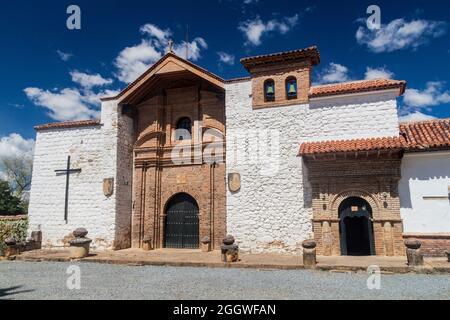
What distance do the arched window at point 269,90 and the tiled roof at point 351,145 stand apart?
2485 millimetres

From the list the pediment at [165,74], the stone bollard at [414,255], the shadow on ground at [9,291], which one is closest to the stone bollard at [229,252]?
the stone bollard at [414,255]

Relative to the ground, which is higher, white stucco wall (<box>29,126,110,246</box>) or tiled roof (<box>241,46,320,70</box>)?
tiled roof (<box>241,46,320,70</box>)

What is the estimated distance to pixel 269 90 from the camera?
13.2 meters

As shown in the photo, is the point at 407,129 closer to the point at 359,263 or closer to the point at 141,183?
the point at 359,263

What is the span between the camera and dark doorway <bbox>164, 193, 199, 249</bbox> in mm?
14466

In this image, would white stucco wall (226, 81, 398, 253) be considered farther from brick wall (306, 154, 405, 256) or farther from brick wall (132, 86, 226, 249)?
brick wall (132, 86, 226, 249)

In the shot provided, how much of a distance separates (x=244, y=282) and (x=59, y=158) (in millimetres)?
11282

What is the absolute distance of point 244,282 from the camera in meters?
7.89

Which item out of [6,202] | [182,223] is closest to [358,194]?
[182,223]

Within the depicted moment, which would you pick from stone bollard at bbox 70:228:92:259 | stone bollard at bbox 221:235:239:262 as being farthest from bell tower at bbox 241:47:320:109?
stone bollard at bbox 70:228:92:259

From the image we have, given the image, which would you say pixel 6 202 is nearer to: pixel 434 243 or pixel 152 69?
pixel 152 69

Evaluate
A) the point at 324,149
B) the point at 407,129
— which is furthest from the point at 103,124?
the point at 407,129

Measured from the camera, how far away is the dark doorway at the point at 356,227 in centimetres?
1147

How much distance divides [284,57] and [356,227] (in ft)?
22.6
